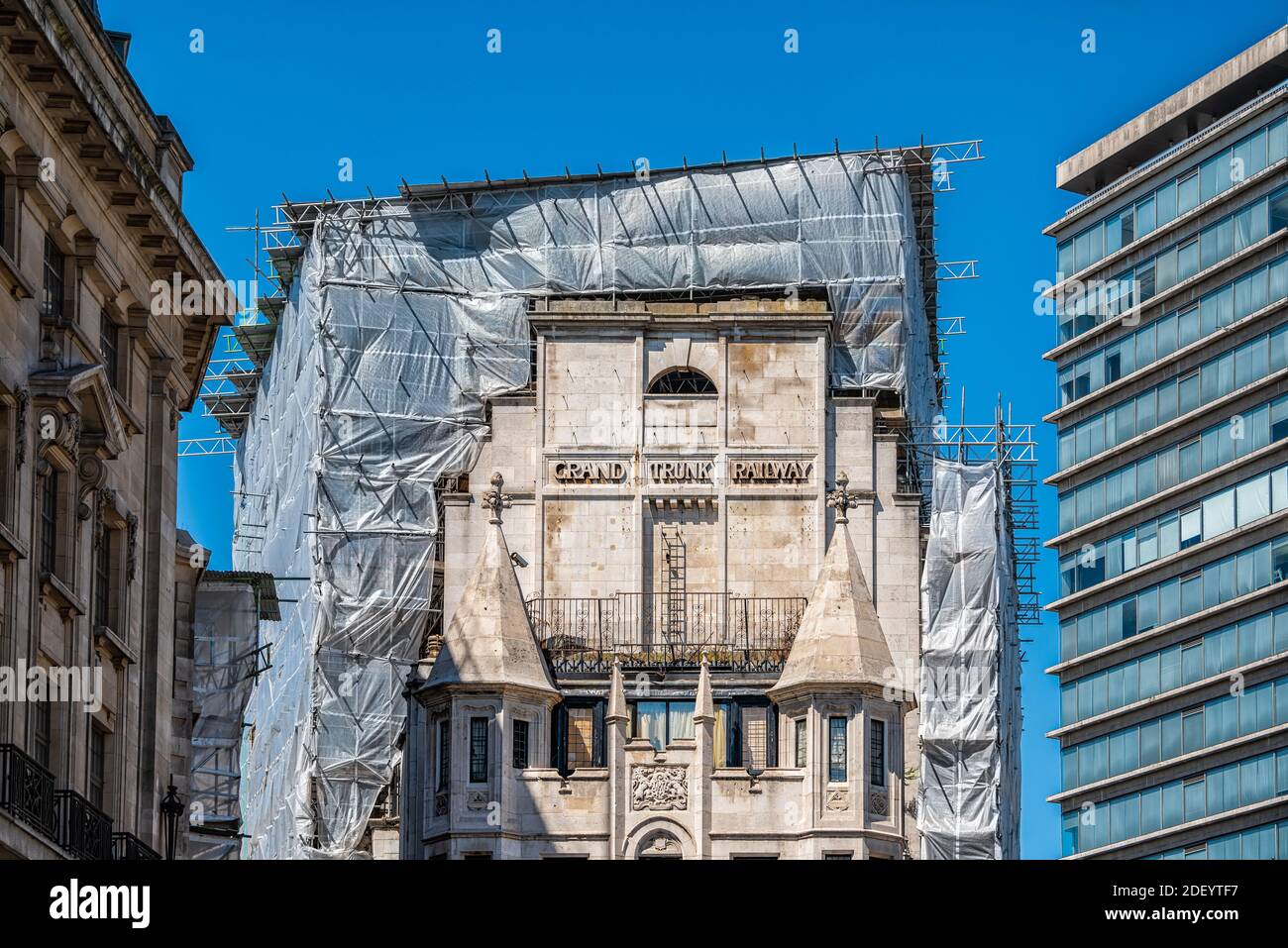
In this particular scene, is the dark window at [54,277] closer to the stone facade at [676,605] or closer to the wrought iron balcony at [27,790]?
the wrought iron balcony at [27,790]

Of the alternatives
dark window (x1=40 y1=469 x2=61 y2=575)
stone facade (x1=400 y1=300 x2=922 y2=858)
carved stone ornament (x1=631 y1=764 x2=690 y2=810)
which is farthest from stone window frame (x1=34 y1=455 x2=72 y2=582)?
carved stone ornament (x1=631 y1=764 x2=690 y2=810)

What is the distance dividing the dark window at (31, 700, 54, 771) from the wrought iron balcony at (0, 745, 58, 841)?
1.07m

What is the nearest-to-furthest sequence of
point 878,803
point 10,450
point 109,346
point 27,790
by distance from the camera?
1. point 27,790
2. point 10,450
3. point 109,346
4. point 878,803

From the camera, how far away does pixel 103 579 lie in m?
44.4

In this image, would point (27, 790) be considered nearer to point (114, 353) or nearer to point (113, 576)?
point (113, 576)

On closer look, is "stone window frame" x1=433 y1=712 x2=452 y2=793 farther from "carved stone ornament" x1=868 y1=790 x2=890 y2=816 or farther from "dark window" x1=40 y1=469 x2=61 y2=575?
"dark window" x1=40 y1=469 x2=61 y2=575

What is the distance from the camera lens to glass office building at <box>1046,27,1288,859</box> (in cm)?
9050

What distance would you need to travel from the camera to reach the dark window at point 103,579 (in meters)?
43.8

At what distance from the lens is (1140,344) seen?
99.8m

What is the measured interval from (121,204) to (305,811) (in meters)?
50.2

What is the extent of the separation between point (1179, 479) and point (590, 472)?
663 inches

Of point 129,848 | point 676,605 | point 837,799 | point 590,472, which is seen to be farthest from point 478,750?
point 129,848

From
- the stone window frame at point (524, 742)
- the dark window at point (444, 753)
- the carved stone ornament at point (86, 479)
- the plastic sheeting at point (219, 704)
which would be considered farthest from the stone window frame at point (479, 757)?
the carved stone ornament at point (86, 479)

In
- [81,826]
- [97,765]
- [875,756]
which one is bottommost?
[81,826]
